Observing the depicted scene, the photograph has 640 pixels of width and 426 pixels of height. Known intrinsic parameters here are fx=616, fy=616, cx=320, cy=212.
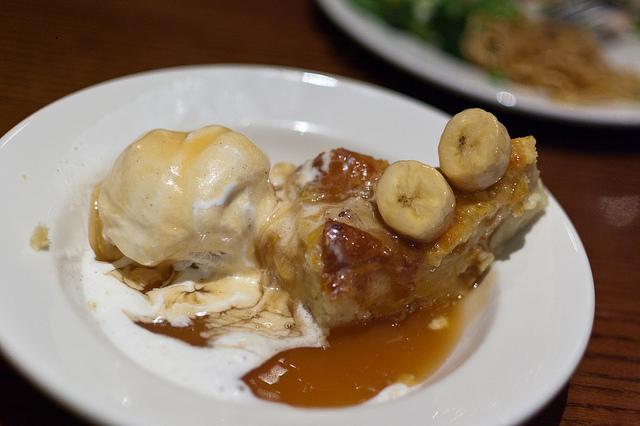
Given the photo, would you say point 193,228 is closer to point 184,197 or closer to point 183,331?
point 184,197

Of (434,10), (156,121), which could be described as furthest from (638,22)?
(156,121)

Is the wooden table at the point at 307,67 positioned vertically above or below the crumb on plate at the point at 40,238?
below

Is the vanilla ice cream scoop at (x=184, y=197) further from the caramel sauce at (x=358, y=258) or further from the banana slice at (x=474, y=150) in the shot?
the banana slice at (x=474, y=150)

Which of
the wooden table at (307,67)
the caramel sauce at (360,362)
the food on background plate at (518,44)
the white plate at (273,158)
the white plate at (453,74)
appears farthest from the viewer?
the food on background plate at (518,44)

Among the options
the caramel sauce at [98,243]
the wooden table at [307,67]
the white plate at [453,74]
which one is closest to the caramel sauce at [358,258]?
the wooden table at [307,67]

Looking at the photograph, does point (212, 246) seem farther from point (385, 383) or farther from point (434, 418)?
point (434, 418)

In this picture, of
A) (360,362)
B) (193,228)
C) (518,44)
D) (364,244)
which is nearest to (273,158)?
(193,228)
